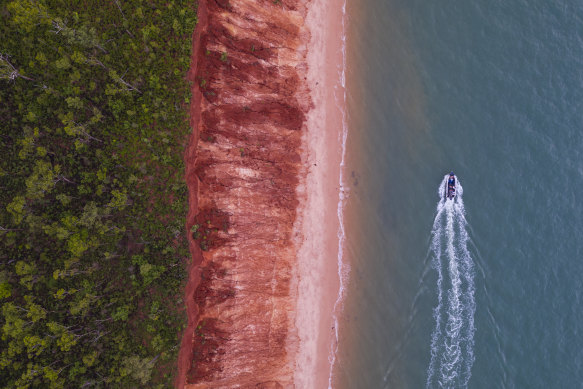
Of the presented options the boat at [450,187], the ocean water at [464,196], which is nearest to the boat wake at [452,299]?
the ocean water at [464,196]

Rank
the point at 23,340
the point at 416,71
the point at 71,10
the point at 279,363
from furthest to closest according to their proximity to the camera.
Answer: the point at 416,71 < the point at 279,363 < the point at 71,10 < the point at 23,340

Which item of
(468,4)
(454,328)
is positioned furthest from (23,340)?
(468,4)

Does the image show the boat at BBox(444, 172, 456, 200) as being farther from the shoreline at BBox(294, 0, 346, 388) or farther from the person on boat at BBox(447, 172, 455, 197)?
the shoreline at BBox(294, 0, 346, 388)

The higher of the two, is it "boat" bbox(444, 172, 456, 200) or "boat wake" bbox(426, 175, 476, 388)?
"boat" bbox(444, 172, 456, 200)

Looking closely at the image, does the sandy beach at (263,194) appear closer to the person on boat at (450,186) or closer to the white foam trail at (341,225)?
the white foam trail at (341,225)

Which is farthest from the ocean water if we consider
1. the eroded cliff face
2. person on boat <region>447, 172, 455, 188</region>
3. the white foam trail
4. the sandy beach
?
the eroded cliff face

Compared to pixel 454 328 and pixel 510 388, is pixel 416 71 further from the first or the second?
pixel 510 388
